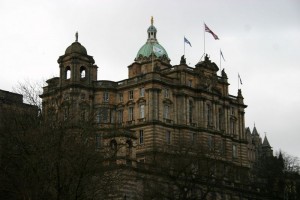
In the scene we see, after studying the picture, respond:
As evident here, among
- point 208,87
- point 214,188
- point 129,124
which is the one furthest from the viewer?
point 208,87

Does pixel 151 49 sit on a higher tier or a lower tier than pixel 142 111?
higher

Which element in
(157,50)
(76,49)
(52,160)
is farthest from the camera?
(157,50)

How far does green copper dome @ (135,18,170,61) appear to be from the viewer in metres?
128

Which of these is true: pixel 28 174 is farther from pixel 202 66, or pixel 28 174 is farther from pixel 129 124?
pixel 202 66

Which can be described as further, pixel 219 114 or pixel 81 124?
pixel 219 114

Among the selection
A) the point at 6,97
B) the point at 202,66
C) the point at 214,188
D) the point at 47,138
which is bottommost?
the point at 214,188

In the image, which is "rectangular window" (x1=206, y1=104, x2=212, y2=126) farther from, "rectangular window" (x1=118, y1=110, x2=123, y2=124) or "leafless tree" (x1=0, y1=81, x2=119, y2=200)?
"leafless tree" (x1=0, y1=81, x2=119, y2=200)

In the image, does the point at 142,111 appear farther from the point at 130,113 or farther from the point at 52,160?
the point at 52,160

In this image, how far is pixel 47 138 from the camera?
183ft

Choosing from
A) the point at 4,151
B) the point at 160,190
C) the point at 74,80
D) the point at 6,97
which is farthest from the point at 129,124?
the point at 4,151

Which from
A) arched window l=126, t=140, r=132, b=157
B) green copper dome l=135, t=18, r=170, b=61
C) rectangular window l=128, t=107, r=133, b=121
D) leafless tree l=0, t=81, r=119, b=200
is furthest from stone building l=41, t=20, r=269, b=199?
leafless tree l=0, t=81, r=119, b=200

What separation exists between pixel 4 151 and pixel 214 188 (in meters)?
33.4

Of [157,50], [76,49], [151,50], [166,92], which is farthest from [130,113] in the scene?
[157,50]

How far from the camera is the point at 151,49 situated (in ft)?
422
